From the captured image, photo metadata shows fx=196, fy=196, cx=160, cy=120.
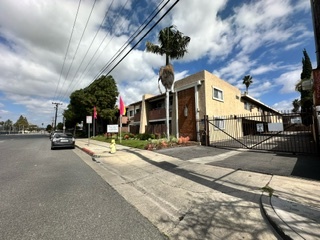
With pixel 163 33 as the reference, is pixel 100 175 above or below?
below

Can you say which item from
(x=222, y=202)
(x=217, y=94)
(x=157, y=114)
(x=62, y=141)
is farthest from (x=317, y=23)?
(x=157, y=114)

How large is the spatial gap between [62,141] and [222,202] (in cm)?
1543

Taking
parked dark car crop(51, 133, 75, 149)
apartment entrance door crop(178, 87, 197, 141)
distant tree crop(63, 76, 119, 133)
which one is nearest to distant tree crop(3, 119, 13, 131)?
distant tree crop(63, 76, 119, 133)

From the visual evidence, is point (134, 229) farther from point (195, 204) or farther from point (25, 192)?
point (25, 192)

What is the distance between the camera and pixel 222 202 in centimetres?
449

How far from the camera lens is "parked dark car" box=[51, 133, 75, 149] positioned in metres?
16.3

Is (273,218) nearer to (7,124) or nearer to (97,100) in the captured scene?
(97,100)

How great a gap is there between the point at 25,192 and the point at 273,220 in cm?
584

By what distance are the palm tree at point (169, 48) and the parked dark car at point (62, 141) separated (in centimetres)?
937

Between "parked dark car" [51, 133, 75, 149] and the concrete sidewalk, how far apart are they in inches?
420

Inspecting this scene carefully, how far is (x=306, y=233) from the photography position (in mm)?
2957

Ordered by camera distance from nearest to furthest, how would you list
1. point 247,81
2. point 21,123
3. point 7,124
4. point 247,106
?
point 247,106, point 247,81, point 21,123, point 7,124

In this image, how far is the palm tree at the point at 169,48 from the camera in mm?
16562

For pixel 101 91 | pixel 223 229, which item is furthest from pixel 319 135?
pixel 101 91
